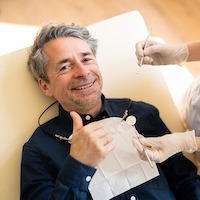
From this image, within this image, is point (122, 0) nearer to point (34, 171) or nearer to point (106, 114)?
point (106, 114)

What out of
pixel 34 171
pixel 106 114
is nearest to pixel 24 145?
pixel 34 171

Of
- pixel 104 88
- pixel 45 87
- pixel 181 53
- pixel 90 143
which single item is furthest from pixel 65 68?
A: pixel 181 53

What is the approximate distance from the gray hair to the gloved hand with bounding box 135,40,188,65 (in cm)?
24

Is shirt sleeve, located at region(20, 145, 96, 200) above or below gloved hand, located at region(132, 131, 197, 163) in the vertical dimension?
above

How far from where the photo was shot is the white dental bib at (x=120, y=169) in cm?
129

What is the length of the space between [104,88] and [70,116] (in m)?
0.30

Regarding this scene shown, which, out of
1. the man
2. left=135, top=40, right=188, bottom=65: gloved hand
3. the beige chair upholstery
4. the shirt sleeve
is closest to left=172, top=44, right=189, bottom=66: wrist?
left=135, top=40, right=188, bottom=65: gloved hand

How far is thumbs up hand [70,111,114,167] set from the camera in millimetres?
1046

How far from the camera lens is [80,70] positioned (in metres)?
1.34

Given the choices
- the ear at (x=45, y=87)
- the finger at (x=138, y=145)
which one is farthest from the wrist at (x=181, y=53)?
the ear at (x=45, y=87)

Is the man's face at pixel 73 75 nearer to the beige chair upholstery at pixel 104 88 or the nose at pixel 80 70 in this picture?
the nose at pixel 80 70

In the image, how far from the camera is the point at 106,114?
143cm

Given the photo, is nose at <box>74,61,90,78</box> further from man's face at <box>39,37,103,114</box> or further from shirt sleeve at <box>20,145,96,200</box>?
shirt sleeve at <box>20,145,96,200</box>

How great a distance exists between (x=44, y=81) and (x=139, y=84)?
0.48 meters
